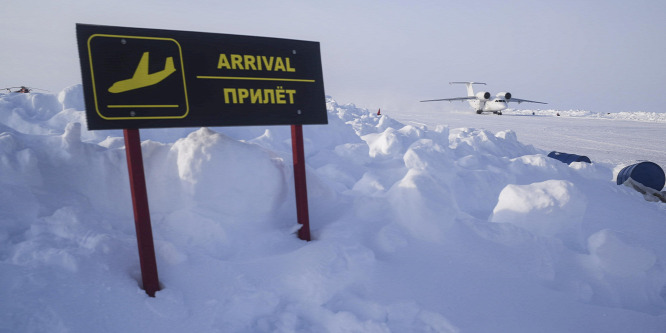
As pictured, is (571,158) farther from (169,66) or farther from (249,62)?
(169,66)

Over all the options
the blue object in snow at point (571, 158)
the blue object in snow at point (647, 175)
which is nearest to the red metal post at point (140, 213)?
the blue object in snow at point (647, 175)

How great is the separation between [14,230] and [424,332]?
133 inches

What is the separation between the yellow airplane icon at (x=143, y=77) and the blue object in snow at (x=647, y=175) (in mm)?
9862

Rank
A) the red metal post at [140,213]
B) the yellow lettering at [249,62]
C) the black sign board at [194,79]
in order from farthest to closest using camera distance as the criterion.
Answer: the yellow lettering at [249,62] < the red metal post at [140,213] < the black sign board at [194,79]

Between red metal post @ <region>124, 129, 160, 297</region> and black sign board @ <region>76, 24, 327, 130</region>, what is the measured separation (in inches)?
6.2

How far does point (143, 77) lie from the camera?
8.25 ft

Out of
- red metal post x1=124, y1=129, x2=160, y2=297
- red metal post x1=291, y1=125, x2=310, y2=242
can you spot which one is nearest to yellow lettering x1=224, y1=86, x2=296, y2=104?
red metal post x1=291, y1=125, x2=310, y2=242

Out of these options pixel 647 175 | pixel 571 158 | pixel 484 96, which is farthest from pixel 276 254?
pixel 484 96

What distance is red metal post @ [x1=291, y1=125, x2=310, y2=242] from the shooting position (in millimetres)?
3363

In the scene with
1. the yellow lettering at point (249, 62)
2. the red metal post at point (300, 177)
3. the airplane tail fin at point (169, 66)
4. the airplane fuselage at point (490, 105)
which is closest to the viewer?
the airplane tail fin at point (169, 66)

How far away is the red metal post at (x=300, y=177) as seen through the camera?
11.0ft

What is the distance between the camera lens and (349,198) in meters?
4.36

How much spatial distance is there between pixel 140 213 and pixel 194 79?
115 cm

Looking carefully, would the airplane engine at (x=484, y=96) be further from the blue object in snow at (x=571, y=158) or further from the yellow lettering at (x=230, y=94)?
the yellow lettering at (x=230, y=94)
